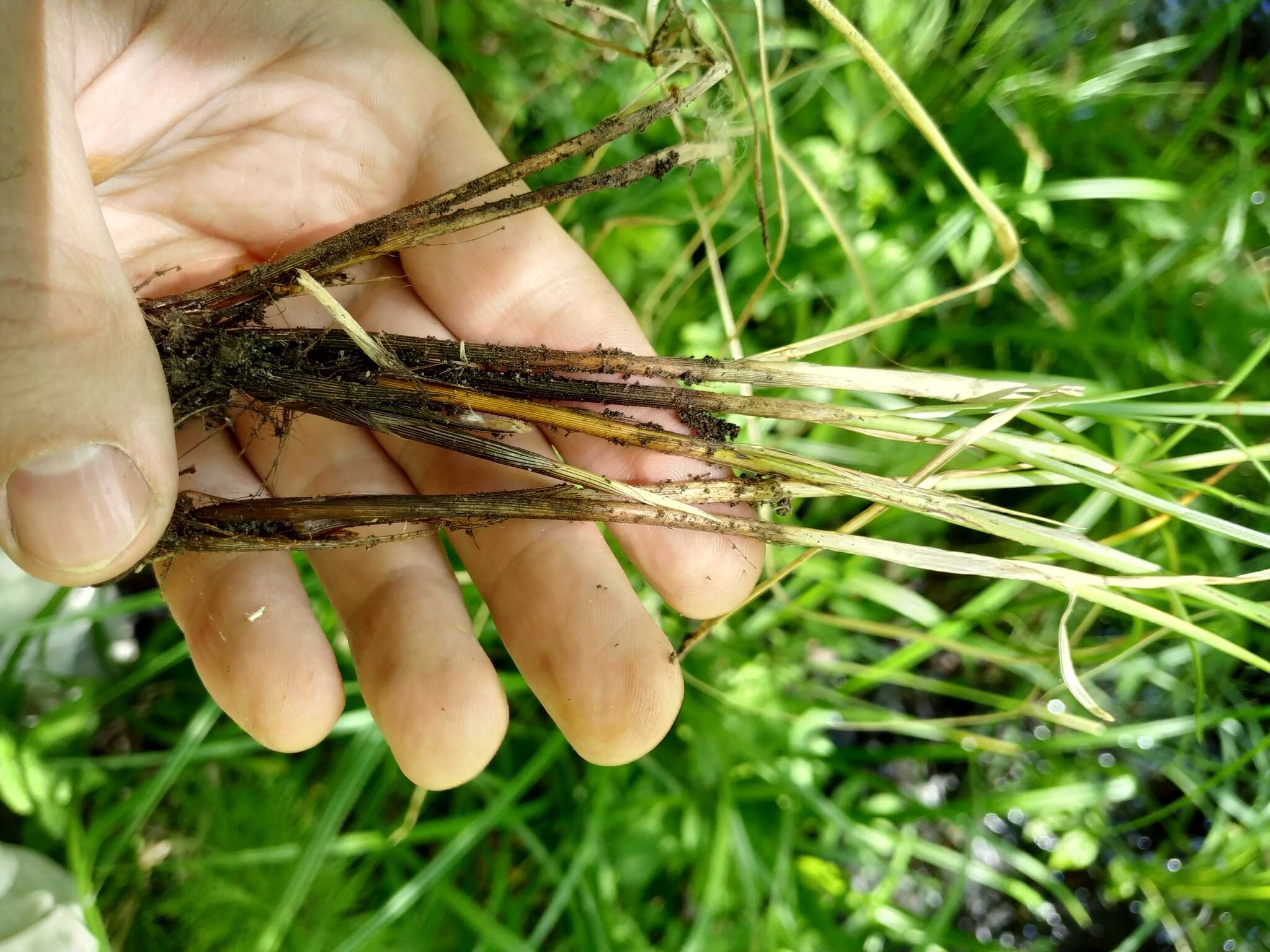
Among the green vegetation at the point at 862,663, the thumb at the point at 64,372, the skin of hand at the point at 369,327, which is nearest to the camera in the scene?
the thumb at the point at 64,372

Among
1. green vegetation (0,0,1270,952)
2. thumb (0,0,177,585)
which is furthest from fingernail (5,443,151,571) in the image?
green vegetation (0,0,1270,952)

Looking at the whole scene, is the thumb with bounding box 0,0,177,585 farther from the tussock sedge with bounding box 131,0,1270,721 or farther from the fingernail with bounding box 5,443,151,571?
the tussock sedge with bounding box 131,0,1270,721

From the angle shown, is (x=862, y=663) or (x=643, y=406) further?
(x=862, y=663)

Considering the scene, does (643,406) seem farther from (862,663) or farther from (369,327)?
(862,663)

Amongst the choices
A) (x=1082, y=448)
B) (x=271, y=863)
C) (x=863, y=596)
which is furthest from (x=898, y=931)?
(x=271, y=863)

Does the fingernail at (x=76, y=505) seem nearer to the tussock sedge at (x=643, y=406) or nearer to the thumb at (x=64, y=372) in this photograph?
the thumb at (x=64, y=372)

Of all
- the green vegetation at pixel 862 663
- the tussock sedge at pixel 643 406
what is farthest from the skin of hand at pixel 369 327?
the green vegetation at pixel 862 663

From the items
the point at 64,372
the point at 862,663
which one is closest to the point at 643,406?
the point at 64,372
